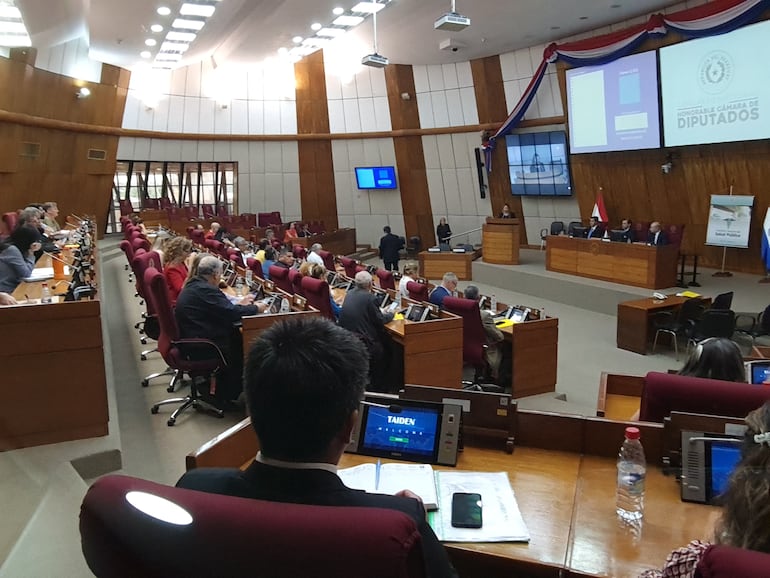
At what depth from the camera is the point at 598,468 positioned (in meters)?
2.04

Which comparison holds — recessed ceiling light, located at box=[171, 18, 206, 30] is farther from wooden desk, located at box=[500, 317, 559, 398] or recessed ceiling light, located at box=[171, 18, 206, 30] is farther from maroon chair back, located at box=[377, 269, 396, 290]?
wooden desk, located at box=[500, 317, 559, 398]

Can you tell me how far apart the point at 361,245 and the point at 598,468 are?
15.8 m

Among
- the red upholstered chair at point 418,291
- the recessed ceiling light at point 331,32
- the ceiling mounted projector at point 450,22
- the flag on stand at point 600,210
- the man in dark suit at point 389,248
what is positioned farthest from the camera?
the man in dark suit at point 389,248

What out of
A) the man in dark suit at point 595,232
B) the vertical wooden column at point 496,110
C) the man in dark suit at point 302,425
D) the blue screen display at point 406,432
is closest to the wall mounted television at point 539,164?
the vertical wooden column at point 496,110

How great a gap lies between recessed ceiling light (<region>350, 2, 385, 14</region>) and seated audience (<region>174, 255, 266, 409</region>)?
828 cm

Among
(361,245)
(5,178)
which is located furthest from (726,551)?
(361,245)

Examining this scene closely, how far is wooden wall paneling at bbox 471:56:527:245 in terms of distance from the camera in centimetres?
1469

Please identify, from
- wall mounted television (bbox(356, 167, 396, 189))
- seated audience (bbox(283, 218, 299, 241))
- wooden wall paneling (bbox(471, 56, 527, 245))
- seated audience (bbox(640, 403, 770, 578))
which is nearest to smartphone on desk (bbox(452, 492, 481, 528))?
seated audience (bbox(640, 403, 770, 578))

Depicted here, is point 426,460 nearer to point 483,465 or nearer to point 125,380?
point 483,465

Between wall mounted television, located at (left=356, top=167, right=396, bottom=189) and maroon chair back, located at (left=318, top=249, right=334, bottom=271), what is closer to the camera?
maroon chair back, located at (left=318, top=249, right=334, bottom=271)

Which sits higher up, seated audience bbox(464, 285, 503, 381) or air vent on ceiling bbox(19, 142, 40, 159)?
air vent on ceiling bbox(19, 142, 40, 159)

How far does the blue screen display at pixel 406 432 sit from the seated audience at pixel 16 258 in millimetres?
3653

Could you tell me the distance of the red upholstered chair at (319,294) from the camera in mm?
5098

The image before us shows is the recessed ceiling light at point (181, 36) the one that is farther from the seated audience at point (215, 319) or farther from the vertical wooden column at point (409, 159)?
the seated audience at point (215, 319)
